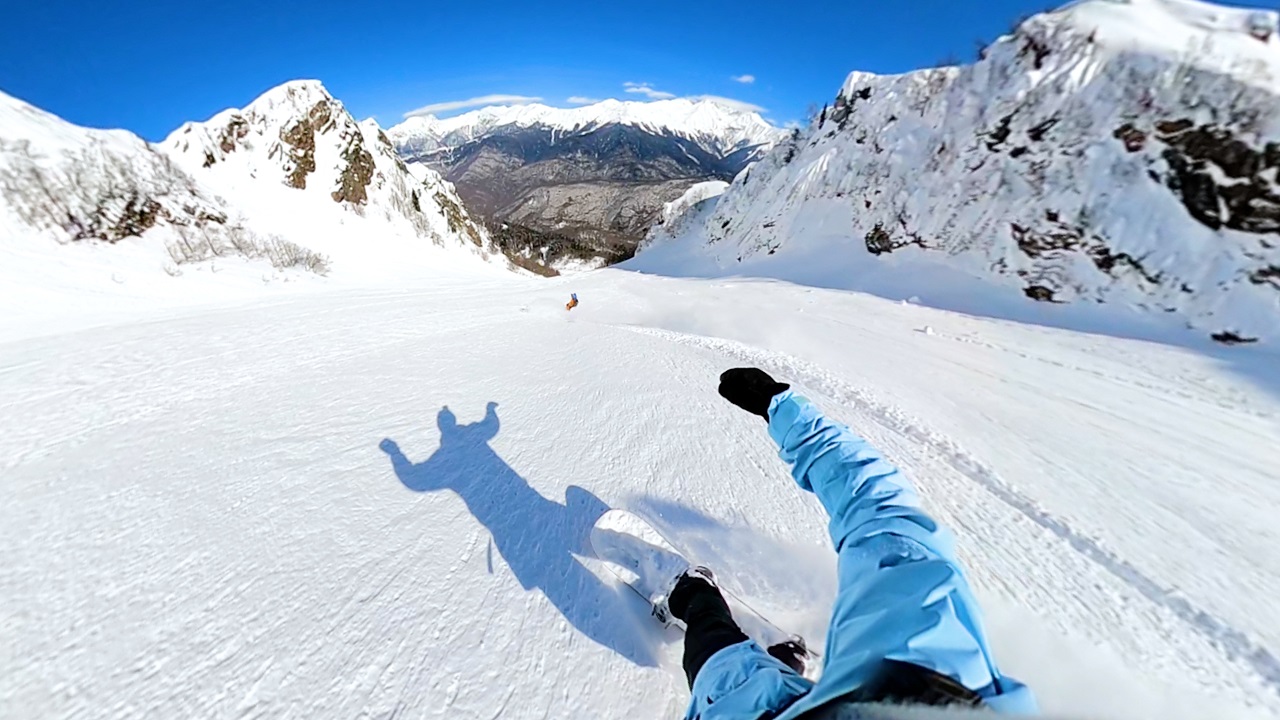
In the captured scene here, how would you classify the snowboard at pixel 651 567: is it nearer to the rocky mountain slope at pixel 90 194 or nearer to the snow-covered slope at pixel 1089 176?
the rocky mountain slope at pixel 90 194

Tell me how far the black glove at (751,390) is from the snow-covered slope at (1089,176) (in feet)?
39.3

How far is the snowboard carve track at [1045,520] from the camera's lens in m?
2.38

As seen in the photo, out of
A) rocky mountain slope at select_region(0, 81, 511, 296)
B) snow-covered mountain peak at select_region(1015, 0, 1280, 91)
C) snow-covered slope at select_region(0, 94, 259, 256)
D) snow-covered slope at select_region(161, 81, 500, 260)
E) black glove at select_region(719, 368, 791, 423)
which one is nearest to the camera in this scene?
black glove at select_region(719, 368, 791, 423)

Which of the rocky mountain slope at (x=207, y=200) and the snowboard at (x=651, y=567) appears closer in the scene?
the snowboard at (x=651, y=567)

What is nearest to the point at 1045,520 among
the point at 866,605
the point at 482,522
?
the point at 866,605

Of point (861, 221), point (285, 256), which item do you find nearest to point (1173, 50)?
point (861, 221)

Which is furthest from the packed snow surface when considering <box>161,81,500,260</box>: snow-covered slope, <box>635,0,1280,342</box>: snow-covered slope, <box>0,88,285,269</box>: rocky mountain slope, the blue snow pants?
<box>161,81,500,260</box>: snow-covered slope

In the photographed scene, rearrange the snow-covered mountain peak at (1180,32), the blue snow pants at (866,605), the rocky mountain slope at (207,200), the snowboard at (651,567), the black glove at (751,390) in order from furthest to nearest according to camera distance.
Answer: the snow-covered mountain peak at (1180,32)
the rocky mountain slope at (207,200)
the snowboard at (651,567)
the black glove at (751,390)
the blue snow pants at (866,605)

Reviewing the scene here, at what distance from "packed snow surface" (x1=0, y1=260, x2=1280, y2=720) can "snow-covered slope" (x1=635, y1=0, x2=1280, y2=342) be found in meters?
7.18

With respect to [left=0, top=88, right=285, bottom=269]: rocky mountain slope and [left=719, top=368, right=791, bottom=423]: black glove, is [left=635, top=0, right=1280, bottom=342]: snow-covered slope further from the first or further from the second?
→ [left=0, top=88, right=285, bottom=269]: rocky mountain slope

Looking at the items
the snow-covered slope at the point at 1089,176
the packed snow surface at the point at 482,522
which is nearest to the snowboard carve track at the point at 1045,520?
the packed snow surface at the point at 482,522

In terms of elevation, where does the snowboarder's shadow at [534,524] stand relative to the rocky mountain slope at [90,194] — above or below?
below

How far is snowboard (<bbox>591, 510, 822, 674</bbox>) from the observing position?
217 centimetres

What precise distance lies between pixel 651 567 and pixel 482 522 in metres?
0.88
